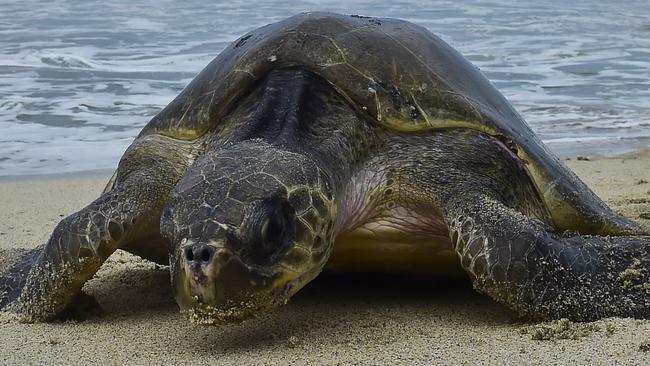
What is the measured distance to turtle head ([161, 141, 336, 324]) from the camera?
2488 mm

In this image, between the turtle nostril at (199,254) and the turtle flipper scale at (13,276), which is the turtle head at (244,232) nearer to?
the turtle nostril at (199,254)

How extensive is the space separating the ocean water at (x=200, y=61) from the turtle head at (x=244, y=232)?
4.97m

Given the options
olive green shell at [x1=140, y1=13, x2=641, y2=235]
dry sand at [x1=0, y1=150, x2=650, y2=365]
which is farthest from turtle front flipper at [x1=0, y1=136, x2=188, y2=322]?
olive green shell at [x1=140, y1=13, x2=641, y2=235]

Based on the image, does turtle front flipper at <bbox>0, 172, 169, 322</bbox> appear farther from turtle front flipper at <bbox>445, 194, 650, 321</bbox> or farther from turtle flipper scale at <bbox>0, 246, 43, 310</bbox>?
turtle front flipper at <bbox>445, 194, 650, 321</bbox>

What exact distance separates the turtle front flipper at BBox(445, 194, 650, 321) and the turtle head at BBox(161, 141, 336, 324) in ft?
1.78

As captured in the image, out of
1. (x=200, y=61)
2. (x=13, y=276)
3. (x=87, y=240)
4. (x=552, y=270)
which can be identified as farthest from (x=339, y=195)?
(x=200, y=61)

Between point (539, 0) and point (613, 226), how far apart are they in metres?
22.8

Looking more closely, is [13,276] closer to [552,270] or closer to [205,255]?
[205,255]

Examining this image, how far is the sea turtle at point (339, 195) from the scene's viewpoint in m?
2.62

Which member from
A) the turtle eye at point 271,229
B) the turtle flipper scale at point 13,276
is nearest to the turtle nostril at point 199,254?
the turtle eye at point 271,229

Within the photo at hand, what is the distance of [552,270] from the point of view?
2.91 m

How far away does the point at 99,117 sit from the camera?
9.53 metres

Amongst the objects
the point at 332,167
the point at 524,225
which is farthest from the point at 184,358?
the point at 524,225

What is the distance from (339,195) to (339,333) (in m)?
0.50
